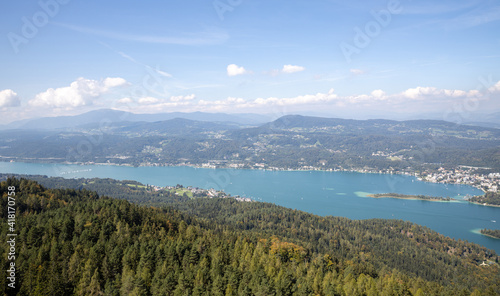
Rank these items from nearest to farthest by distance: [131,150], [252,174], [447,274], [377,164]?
1. [447,274]
2. [252,174]
3. [377,164]
4. [131,150]

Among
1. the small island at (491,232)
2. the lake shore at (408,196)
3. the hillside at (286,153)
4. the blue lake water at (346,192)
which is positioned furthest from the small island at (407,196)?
the hillside at (286,153)

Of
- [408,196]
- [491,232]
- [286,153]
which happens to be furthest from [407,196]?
[286,153]

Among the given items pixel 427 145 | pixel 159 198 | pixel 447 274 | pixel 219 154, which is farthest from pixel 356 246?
pixel 427 145

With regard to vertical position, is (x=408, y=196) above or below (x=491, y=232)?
below

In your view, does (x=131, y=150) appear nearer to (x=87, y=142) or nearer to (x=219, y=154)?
(x=87, y=142)

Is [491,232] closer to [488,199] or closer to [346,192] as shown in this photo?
[488,199]

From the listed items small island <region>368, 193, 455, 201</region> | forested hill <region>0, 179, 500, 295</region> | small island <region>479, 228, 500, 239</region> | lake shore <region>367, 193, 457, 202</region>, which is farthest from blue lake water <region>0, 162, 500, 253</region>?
forested hill <region>0, 179, 500, 295</region>

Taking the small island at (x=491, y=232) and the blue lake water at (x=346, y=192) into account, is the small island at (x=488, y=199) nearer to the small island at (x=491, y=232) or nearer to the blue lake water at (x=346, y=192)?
the blue lake water at (x=346, y=192)

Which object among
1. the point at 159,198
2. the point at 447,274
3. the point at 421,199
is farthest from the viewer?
the point at 421,199
